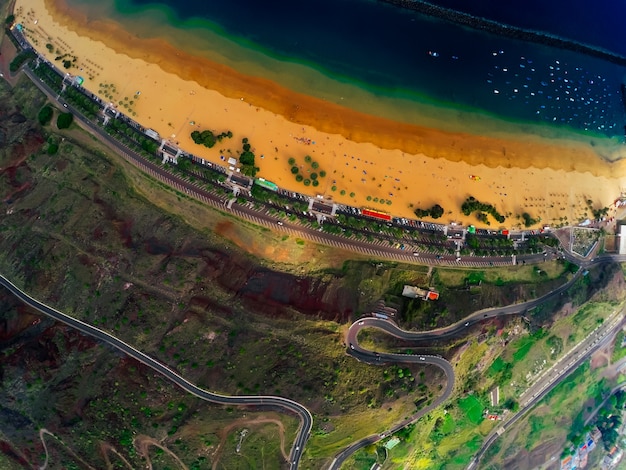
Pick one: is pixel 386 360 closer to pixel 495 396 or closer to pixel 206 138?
pixel 495 396

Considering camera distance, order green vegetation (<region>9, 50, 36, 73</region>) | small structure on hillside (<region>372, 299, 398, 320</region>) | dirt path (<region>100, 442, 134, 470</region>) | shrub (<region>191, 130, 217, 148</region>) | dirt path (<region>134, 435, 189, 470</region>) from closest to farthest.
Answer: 1. dirt path (<region>100, 442, 134, 470</region>)
2. dirt path (<region>134, 435, 189, 470</region>)
3. small structure on hillside (<region>372, 299, 398, 320</region>)
4. shrub (<region>191, 130, 217, 148</region>)
5. green vegetation (<region>9, 50, 36, 73</region>)

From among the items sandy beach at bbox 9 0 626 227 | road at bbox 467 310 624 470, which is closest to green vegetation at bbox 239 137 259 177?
sandy beach at bbox 9 0 626 227

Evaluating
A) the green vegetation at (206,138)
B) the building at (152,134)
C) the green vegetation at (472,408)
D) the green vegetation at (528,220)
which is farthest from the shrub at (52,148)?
the green vegetation at (528,220)

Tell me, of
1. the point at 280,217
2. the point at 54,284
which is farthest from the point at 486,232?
the point at 54,284

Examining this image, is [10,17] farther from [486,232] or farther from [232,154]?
[486,232]

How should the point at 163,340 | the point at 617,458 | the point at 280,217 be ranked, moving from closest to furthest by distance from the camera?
the point at 163,340 → the point at 280,217 → the point at 617,458

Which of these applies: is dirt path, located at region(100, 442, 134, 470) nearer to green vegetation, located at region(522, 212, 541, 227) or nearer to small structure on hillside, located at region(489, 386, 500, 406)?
small structure on hillside, located at region(489, 386, 500, 406)

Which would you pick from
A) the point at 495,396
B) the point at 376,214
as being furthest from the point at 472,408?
the point at 376,214
